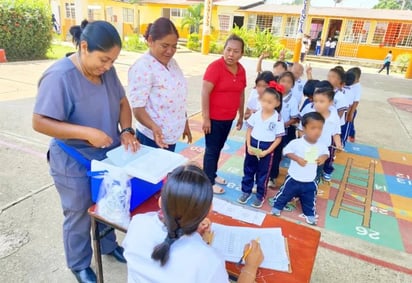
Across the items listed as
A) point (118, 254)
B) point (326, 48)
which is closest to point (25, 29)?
point (118, 254)

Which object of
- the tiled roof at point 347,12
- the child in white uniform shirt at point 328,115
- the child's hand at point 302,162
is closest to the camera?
the child's hand at point 302,162

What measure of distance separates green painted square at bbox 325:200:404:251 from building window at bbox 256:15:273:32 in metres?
20.2

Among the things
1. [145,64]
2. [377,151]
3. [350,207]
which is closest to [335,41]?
[377,151]

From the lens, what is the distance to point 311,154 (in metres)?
2.71

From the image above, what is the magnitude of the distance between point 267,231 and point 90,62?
1238 millimetres

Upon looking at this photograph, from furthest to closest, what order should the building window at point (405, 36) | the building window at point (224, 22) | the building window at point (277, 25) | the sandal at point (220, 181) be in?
the building window at point (224, 22), the building window at point (277, 25), the building window at point (405, 36), the sandal at point (220, 181)

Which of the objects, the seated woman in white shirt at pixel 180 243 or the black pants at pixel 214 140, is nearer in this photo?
the seated woman in white shirt at pixel 180 243

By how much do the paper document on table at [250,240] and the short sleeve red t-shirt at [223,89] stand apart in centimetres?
151

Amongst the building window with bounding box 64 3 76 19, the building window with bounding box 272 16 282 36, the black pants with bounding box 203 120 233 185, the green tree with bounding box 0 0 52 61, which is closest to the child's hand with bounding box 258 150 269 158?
the black pants with bounding box 203 120 233 185

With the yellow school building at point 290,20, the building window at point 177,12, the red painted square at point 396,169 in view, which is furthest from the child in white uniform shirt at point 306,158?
the building window at point 177,12

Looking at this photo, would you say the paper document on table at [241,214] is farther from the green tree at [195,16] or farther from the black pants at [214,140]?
the green tree at [195,16]

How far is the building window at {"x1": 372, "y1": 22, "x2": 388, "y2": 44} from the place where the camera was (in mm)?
18531

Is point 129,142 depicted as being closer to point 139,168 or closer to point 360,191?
point 139,168

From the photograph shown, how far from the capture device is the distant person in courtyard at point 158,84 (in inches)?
81.7
